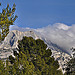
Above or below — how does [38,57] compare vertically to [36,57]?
below

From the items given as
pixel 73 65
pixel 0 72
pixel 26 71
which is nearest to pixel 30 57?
pixel 26 71

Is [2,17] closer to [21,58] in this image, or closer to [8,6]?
[8,6]

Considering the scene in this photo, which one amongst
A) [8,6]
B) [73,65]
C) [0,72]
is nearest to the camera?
[8,6]

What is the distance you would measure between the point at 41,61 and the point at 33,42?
491 centimetres

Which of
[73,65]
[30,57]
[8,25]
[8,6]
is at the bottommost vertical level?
[73,65]

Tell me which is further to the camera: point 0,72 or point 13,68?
point 13,68

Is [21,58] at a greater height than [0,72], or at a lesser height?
greater

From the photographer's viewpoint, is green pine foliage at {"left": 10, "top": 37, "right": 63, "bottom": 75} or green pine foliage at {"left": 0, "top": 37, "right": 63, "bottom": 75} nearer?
green pine foliage at {"left": 0, "top": 37, "right": 63, "bottom": 75}

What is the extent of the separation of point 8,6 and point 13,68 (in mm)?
20278

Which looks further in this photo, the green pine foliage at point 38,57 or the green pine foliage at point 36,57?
the green pine foliage at point 38,57

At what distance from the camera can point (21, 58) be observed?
37750mm

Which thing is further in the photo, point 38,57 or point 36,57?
point 36,57

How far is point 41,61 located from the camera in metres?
42.3

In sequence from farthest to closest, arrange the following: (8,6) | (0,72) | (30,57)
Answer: (30,57)
(0,72)
(8,6)
